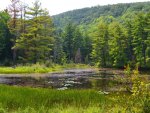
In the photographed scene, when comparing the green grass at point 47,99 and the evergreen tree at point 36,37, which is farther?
the evergreen tree at point 36,37

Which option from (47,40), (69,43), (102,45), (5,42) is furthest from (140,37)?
(69,43)

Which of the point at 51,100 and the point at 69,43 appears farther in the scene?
the point at 69,43

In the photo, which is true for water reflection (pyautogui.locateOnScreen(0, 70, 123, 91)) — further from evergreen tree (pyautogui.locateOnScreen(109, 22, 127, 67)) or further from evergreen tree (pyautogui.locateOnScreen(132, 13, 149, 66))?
evergreen tree (pyautogui.locateOnScreen(109, 22, 127, 67))

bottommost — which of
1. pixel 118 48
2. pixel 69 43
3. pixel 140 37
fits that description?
pixel 118 48

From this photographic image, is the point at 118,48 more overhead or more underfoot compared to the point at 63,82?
more overhead

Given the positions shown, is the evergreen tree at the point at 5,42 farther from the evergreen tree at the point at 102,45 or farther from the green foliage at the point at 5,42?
the evergreen tree at the point at 102,45

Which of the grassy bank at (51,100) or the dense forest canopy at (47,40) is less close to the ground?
the dense forest canopy at (47,40)

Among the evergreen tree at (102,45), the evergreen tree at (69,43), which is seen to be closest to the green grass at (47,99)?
the evergreen tree at (102,45)

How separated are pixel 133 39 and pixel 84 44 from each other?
39.0 metres

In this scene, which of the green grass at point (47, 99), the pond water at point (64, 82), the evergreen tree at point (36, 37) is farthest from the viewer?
the evergreen tree at point (36, 37)

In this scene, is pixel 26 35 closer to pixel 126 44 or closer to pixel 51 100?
pixel 126 44

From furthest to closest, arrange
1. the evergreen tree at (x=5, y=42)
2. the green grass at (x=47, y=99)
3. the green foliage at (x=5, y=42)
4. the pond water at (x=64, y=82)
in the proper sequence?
1. the green foliage at (x=5, y=42)
2. the evergreen tree at (x=5, y=42)
3. the pond water at (x=64, y=82)
4. the green grass at (x=47, y=99)

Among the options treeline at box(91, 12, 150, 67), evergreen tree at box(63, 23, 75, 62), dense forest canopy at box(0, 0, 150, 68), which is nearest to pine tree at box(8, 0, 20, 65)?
dense forest canopy at box(0, 0, 150, 68)

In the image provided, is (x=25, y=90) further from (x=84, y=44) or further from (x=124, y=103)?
(x=84, y=44)
